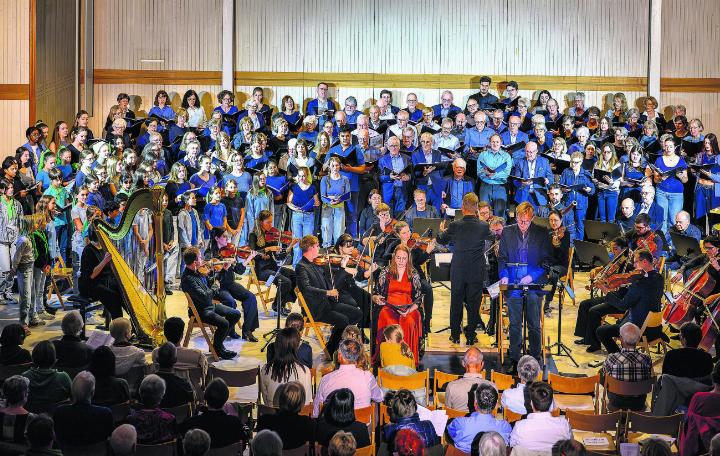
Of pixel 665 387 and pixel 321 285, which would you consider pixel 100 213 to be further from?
pixel 665 387

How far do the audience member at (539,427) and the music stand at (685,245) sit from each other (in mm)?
4610

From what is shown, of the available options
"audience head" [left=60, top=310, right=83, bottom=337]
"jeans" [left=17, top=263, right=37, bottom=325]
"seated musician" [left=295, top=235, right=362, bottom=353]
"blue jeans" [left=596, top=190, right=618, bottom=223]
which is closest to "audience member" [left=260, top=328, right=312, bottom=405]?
"audience head" [left=60, top=310, right=83, bottom=337]

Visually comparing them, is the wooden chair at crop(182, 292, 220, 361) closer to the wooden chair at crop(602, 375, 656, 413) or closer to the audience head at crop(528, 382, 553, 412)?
the wooden chair at crop(602, 375, 656, 413)

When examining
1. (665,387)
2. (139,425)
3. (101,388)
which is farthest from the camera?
(665,387)

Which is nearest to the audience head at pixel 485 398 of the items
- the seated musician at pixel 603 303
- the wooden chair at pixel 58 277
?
the seated musician at pixel 603 303

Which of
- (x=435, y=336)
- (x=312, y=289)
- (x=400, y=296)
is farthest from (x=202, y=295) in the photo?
(x=435, y=336)

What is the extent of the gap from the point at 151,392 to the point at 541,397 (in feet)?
7.41

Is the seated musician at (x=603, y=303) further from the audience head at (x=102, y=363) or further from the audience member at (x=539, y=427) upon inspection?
the audience head at (x=102, y=363)

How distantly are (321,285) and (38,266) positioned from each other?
125 inches

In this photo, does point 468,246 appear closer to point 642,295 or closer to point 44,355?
point 642,295

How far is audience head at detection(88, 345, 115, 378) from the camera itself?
20.5 ft

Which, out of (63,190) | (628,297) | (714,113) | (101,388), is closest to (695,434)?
(628,297)

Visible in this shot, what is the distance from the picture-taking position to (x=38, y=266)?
10.2m

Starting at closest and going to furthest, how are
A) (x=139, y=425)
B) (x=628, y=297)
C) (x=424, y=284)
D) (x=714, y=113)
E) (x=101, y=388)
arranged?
(x=139, y=425)
(x=101, y=388)
(x=628, y=297)
(x=424, y=284)
(x=714, y=113)
